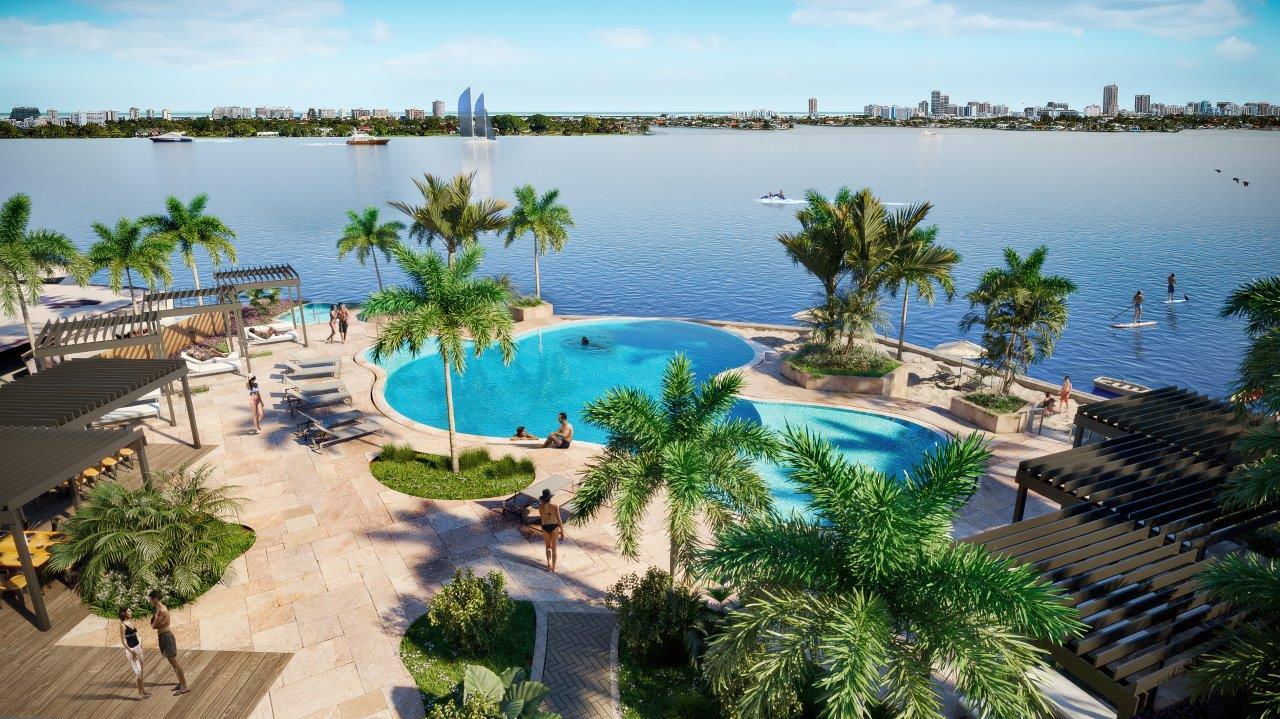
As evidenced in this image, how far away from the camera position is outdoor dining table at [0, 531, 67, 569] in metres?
11.3

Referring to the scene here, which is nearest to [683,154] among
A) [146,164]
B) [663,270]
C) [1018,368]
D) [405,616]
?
[146,164]

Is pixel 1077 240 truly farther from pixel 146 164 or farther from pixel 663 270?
pixel 146 164

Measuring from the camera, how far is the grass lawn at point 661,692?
909 cm

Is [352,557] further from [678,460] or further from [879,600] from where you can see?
[879,600]

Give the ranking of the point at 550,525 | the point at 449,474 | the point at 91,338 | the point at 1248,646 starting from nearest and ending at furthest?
the point at 1248,646
the point at 550,525
the point at 449,474
the point at 91,338

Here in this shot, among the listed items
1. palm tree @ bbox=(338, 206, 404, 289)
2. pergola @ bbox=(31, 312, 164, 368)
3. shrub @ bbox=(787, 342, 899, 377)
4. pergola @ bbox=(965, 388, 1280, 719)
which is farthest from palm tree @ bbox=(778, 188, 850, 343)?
pergola @ bbox=(31, 312, 164, 368)

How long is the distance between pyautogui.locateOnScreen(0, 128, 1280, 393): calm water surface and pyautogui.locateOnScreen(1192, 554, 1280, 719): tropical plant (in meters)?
25.1

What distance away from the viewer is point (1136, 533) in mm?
10188

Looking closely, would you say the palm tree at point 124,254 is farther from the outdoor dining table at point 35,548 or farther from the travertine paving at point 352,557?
the outdoor dining table at point 35,548

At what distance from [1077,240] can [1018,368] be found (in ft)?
157

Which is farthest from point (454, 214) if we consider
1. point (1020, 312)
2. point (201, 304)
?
point (1020, 312)

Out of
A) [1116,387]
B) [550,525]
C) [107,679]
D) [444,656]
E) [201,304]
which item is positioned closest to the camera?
[107,679]

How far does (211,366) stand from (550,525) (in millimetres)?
16336

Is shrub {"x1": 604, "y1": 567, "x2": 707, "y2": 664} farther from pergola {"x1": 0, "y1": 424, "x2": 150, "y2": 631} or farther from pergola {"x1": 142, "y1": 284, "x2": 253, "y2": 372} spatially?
pergola {"x1": 142, "y1": 284, "x2": 253, "y2": 372}
